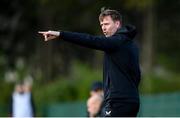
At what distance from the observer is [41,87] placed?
36.9 meters

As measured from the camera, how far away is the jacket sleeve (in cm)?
890

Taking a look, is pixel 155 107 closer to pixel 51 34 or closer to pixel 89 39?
pixel 89 39

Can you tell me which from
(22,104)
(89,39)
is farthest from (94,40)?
(22,104)

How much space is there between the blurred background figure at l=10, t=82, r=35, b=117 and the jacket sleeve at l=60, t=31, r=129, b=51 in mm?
12225

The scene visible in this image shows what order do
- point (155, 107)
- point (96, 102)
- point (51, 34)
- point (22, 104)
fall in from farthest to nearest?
point (155, 107), point (22, 104), point (96, 102), point (51, 34)

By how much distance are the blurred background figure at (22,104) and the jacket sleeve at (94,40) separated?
481 inches

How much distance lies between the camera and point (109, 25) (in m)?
9.24

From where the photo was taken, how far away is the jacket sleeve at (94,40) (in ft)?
29.2

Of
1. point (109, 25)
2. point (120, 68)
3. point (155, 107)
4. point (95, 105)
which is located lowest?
point (155, 107)

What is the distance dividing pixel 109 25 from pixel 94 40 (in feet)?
1.15

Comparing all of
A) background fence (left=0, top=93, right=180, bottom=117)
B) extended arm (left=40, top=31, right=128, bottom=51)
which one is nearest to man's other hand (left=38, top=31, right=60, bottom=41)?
extended arm (left=40, top=31, right=128, bottom=51)

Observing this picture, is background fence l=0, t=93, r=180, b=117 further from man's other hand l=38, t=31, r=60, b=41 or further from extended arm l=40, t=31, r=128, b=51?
man's other hand l=38, t=31, r=60, b=41

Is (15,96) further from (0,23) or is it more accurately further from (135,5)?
(0,23)

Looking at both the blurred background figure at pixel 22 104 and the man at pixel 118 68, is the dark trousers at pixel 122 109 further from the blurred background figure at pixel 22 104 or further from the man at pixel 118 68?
the blurred background figure at pixel 22 104
